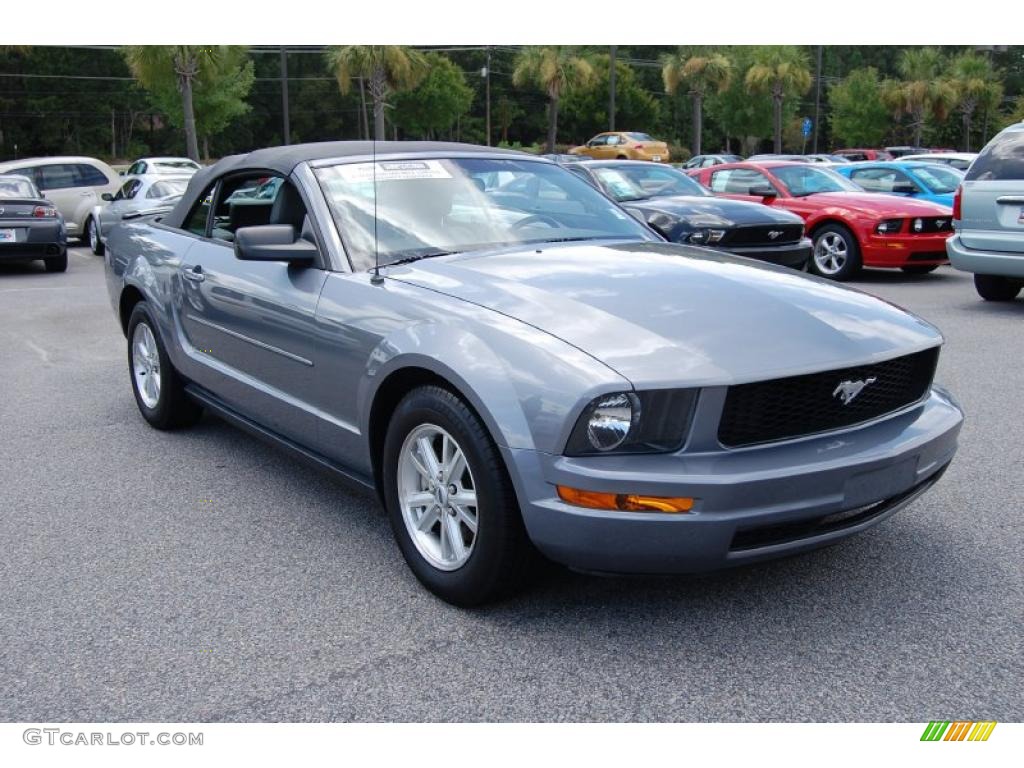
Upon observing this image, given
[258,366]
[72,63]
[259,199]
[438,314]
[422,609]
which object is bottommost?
[422,609]

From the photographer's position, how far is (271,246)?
12.8 feet

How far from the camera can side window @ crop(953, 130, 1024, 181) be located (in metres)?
9.02

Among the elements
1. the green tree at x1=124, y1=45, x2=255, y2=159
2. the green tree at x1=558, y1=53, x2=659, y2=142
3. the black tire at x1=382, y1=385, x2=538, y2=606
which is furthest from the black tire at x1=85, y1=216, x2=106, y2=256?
the green tree at x1=558, y1=53, x2=659, y2=142

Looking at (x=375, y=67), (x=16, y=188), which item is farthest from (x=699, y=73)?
(x=375, y=67)

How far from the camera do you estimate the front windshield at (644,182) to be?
11859 millimetres

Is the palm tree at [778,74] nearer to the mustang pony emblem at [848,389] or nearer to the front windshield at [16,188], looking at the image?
the front windshield at [16,188]

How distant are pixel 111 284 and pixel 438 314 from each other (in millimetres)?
3521

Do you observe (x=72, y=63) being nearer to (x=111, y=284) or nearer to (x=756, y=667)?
(x=111, y=284)

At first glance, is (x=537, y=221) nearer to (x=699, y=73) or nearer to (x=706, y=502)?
(x=706, y=502)

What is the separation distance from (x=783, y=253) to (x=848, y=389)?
7.70 m

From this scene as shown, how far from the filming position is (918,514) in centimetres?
413

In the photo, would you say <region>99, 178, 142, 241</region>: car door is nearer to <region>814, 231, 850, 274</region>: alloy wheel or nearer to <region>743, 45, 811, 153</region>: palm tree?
<region>814, 231, 850, 274</region>: alloy wheel

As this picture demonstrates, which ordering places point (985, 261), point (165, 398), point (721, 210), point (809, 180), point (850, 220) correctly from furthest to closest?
1. point (809, 180)
2. point (850, 220)
3. point (721, 210)
4. point (985, 261)
5. point (165, 398)
